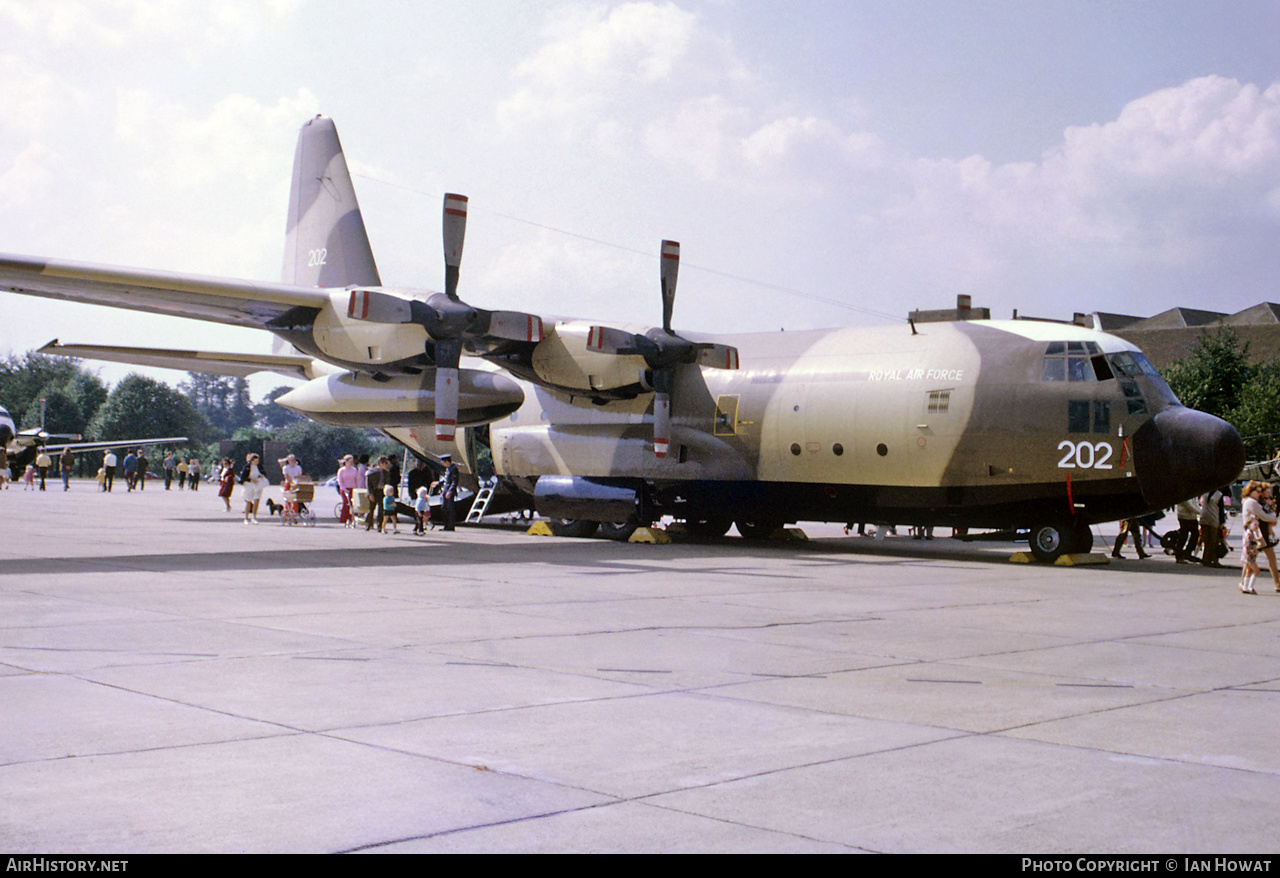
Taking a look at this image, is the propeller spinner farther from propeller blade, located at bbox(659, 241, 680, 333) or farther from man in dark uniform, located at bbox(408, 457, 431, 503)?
man in dark uniform, located at bbox(408, 457, 431, 503)

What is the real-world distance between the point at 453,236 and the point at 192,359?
331 inches

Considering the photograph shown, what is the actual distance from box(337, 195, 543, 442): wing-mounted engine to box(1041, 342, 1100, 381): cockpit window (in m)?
8.21

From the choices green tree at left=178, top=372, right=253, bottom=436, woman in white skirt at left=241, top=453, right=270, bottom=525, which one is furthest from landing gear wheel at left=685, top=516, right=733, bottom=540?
green tree at left=178, top=372, right=253, bottom=436

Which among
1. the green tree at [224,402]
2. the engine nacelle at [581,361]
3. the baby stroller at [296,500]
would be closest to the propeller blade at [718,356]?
the engine nacelle at [581,361]

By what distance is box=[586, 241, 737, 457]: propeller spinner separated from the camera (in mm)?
20578

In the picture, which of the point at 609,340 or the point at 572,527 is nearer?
the point at 609,340

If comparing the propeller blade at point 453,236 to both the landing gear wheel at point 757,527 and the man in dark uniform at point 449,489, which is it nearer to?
the man in dark uniform at point 449,489

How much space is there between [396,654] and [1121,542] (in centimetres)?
1603

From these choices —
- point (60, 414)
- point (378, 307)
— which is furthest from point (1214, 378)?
point (60, 414)

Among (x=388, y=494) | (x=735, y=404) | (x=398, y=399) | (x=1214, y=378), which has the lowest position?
(x=388, y=494)

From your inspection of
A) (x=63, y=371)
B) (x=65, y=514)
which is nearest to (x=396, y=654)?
(x=65, y=514)

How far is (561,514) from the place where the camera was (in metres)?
23.0

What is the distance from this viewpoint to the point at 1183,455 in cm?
1645

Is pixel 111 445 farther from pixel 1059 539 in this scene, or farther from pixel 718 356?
pixel 1059 539
